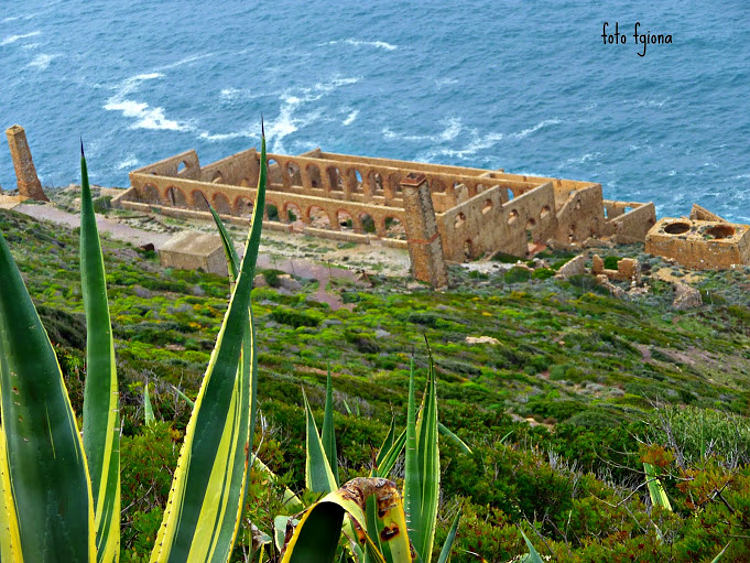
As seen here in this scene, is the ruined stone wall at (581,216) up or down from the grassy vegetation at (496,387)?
down

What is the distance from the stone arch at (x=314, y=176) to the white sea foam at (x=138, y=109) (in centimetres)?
3024

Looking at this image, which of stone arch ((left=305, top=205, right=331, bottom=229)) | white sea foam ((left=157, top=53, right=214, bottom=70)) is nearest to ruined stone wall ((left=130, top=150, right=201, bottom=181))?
stone arch ((left=305, top=205, right=331, bottom=229))

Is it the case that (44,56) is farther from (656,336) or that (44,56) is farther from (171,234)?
(656,336)

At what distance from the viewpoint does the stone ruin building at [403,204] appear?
36469 millimetres

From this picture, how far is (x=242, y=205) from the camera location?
43.1 metres

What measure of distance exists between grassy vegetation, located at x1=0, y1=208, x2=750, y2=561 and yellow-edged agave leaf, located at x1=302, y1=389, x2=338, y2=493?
331mm

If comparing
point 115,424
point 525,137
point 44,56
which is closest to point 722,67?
point 525,137

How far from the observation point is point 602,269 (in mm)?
37844

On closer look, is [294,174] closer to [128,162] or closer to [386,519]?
[128,162]

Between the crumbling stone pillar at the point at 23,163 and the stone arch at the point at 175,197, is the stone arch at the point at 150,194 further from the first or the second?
the crumbling stone pillar at the point at 23,163

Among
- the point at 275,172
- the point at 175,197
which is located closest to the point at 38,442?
the point at 175,197

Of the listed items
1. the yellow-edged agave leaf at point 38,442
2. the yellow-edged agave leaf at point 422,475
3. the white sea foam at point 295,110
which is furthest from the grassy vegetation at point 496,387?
the white sea foam at point 295,110

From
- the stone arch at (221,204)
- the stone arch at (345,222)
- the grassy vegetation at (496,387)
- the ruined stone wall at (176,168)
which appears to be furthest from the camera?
the ruined stone wall at (176,168)

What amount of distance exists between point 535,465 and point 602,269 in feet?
99.2
